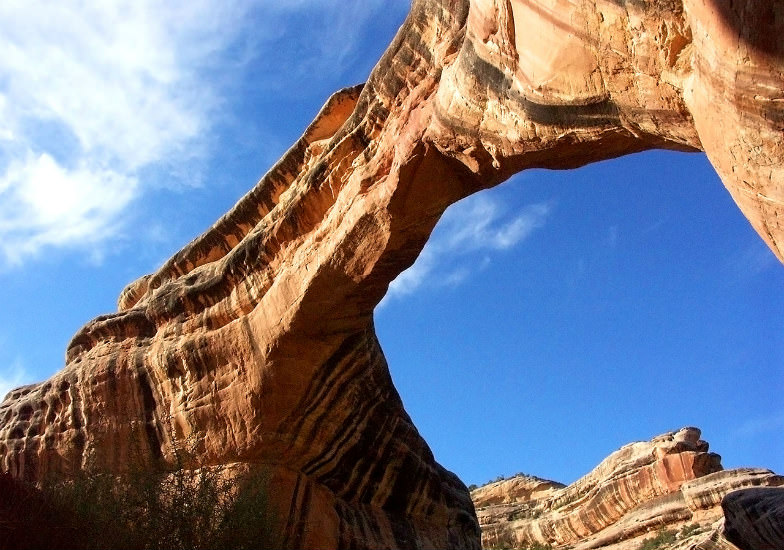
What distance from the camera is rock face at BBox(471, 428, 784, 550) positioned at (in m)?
21.0

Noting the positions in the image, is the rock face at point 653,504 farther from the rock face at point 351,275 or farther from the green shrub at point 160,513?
the green shrub at point 160,513

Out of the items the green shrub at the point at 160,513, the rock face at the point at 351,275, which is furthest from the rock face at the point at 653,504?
the green shrub at the point at 160,513

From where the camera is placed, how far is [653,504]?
86.0ft

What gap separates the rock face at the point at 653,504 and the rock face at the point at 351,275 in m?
9.24

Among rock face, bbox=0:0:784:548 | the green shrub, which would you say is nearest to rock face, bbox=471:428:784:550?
rock face, bbox=0:0:784:548

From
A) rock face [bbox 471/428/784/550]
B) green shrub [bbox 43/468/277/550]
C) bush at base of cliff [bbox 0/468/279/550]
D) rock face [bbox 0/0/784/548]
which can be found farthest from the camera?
rock face [bbox 471/428/784/550]

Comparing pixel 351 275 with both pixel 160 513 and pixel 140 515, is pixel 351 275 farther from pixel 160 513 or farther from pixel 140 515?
pixel 140 515

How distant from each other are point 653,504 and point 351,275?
1917cm

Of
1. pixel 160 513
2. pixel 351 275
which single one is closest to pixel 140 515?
pixel 160 513

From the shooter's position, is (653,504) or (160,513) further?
(653,504)

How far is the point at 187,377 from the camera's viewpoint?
13031 millimetres

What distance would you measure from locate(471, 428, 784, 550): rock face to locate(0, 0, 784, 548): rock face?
9.24 meters

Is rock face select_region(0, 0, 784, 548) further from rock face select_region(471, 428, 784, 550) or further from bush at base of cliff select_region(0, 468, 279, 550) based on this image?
rock face select_region(471, 428, 784, 550)

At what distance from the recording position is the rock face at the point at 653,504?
828 inches
